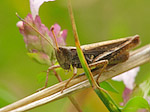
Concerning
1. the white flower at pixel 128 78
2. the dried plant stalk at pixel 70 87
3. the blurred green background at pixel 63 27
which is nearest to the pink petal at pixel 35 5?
the dried plant stalk at pixel 70 87

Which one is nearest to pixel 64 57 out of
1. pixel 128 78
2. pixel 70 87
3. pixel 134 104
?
pixel 70 87

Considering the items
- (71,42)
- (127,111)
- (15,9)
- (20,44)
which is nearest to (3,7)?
(15,9)

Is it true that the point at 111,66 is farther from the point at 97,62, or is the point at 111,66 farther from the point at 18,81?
the point at 18,81

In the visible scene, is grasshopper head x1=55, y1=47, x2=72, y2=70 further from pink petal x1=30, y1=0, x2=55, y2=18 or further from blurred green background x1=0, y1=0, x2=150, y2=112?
blurred green background x1=0, y1=0, x2=150, y2=112

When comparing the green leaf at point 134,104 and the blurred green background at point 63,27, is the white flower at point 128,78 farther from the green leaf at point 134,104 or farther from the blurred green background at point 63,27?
the blurred green background at point 63,27

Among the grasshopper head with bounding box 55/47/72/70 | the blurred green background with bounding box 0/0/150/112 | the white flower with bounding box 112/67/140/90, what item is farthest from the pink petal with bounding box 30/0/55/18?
the blurred green background with bounding box 0/0/150/112

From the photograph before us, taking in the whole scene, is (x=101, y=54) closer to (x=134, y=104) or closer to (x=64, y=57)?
(x=64, y=57)
